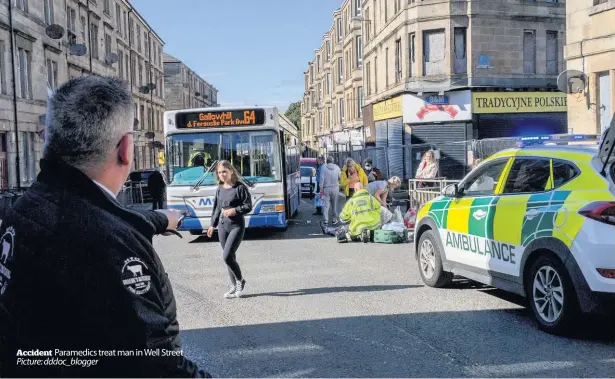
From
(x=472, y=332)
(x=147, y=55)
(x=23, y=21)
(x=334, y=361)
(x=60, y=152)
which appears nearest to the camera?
(x=60, y=152)

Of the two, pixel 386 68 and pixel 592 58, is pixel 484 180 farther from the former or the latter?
pixel 386 68

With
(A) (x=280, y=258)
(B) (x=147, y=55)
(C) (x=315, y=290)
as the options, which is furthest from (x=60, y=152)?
(B) (x=147, y=55)

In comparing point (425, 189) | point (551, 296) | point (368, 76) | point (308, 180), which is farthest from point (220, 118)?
point (368, 76)

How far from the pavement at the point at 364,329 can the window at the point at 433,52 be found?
20.5m

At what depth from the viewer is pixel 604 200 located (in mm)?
5637

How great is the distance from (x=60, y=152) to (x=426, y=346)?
4.61 meters

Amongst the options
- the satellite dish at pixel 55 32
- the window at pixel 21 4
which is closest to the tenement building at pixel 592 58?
the satellite dish at pixel 55 32

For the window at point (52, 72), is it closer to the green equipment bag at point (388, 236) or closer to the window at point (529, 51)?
the window at point (529, 51)

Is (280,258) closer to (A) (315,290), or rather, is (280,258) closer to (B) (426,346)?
(A) (315,290)

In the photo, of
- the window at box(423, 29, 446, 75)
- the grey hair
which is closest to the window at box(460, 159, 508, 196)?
the grey hair

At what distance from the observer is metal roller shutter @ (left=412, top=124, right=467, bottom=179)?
1148 inches

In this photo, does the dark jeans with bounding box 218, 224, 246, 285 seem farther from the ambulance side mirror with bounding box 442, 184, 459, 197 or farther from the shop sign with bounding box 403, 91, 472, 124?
the shop sign with bounding box 403, 91, 472, 124

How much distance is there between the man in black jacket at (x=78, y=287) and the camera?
173 cm

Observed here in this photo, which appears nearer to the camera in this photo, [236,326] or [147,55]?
[236,326]
